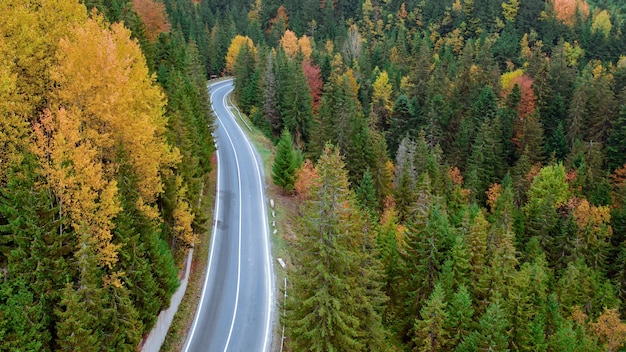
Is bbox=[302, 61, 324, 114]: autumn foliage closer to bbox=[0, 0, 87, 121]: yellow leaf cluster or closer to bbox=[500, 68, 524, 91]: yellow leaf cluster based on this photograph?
bbox=[500, 68, 524, 91]: yellow leaf cluster

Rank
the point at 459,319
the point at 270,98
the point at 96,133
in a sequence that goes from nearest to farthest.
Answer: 1. the point at 96,133
2. the point at 459,319
3. the point at 270,98

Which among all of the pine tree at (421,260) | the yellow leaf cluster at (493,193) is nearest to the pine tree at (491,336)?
the pine tree at (421,260)

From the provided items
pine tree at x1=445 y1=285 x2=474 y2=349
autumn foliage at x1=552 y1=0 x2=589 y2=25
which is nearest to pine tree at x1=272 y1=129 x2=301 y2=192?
pine tree at x1=445 y1=285 x2=474 y2=349

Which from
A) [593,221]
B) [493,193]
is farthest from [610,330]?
[493,193]

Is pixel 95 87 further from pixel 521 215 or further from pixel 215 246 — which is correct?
→ pixel 521 215

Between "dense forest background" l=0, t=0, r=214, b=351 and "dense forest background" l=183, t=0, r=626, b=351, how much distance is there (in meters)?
8.58

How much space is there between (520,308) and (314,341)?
1873 cm

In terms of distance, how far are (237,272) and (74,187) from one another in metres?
17.8

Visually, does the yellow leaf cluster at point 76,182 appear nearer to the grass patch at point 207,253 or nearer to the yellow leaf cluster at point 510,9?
the grass patch at point 207,253

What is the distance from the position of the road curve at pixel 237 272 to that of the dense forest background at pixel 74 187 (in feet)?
15.4

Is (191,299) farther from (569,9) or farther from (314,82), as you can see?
(569,9)

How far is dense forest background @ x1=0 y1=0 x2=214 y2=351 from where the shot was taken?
2127 centimetres

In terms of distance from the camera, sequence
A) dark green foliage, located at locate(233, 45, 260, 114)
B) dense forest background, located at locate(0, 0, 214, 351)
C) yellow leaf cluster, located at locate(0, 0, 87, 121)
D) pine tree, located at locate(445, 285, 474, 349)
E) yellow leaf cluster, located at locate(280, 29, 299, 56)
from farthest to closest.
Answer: yellow leaf cluster, located at locate(280, 29, 299, 56), dark green foliage, located at locate(233, 45, 260, 114), pine tree, located at locate(445, 285, 474, 349), yellow leaf cluster, located at locate(0, 0, 87, 121), dense forest background, located at locate(0, 0, 214, 351)

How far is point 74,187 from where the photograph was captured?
75.2ft
